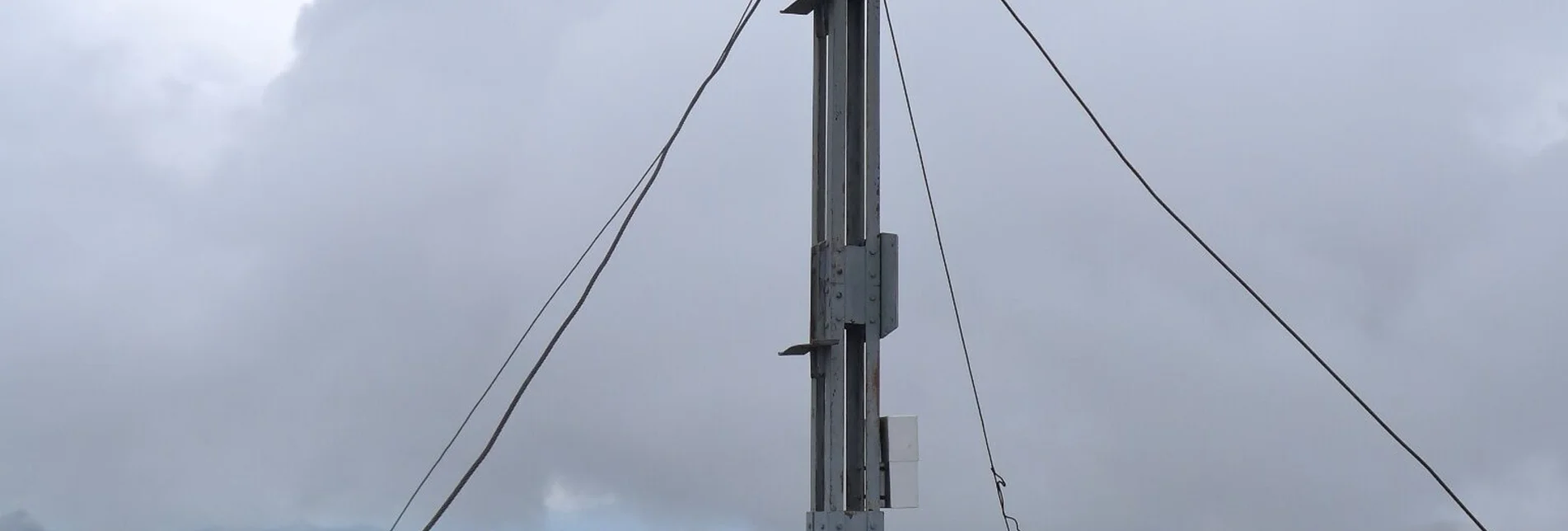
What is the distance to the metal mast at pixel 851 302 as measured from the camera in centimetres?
921

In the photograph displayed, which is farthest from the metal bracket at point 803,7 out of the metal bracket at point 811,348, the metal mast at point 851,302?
the metal bracket at point 811,348

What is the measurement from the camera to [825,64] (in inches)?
383

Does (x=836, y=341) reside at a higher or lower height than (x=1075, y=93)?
lower

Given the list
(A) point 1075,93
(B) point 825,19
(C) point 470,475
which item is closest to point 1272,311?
(A) point 1075,93

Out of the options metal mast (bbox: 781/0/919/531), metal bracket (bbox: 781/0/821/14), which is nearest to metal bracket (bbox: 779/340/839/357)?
metal mast (bbox: 781/0/919/531)

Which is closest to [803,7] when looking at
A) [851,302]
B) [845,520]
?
[851,302]

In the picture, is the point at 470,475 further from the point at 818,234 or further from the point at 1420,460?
the point at 1420,460

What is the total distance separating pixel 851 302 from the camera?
9.30 meters

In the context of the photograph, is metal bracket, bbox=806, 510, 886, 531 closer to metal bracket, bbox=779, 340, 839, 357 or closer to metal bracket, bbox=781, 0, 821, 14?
metal bracket, bbox=779, 340, 839, 357

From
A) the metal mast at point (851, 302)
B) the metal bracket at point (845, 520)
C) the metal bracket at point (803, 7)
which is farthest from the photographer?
the metal bracket at point (803, 7)

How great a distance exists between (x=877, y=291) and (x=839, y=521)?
4.39 ft

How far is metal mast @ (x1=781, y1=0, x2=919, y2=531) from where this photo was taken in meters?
9.21

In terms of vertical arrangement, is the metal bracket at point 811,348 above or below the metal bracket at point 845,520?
above

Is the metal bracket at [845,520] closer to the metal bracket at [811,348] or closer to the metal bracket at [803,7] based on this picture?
the metal bracket at [811,348]
